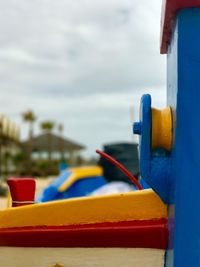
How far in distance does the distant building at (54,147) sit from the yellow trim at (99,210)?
4784 cm

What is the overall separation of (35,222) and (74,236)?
6.3 inches

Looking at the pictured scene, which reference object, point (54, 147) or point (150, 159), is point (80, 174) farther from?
point (54, 147)

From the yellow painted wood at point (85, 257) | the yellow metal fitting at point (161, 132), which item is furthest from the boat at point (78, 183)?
the yellow metal fitting at point (161, 132)

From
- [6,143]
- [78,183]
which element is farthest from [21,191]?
[6,143]

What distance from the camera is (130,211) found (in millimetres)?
1604

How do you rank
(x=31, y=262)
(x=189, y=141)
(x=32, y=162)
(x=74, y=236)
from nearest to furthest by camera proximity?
(x=189, y=141)
(x=74, y=236)
(x=31, y=262)
(x=32, y=162)

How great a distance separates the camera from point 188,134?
1404 mm

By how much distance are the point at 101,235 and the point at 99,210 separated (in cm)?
7

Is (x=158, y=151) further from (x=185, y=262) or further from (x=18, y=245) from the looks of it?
(x=18, y=245)

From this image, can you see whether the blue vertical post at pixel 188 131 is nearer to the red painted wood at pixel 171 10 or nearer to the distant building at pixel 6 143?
the red painted wood at pixel 171 10

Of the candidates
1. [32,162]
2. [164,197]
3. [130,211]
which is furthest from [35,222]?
[32,162]

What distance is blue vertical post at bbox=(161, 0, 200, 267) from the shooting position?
1401mm

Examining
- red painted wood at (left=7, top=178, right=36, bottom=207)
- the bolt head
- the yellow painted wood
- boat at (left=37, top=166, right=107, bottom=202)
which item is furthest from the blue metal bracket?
boat at (left=37, top=166, right=107, bottom=202)

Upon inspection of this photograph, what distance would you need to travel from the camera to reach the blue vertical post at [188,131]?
1.40m
